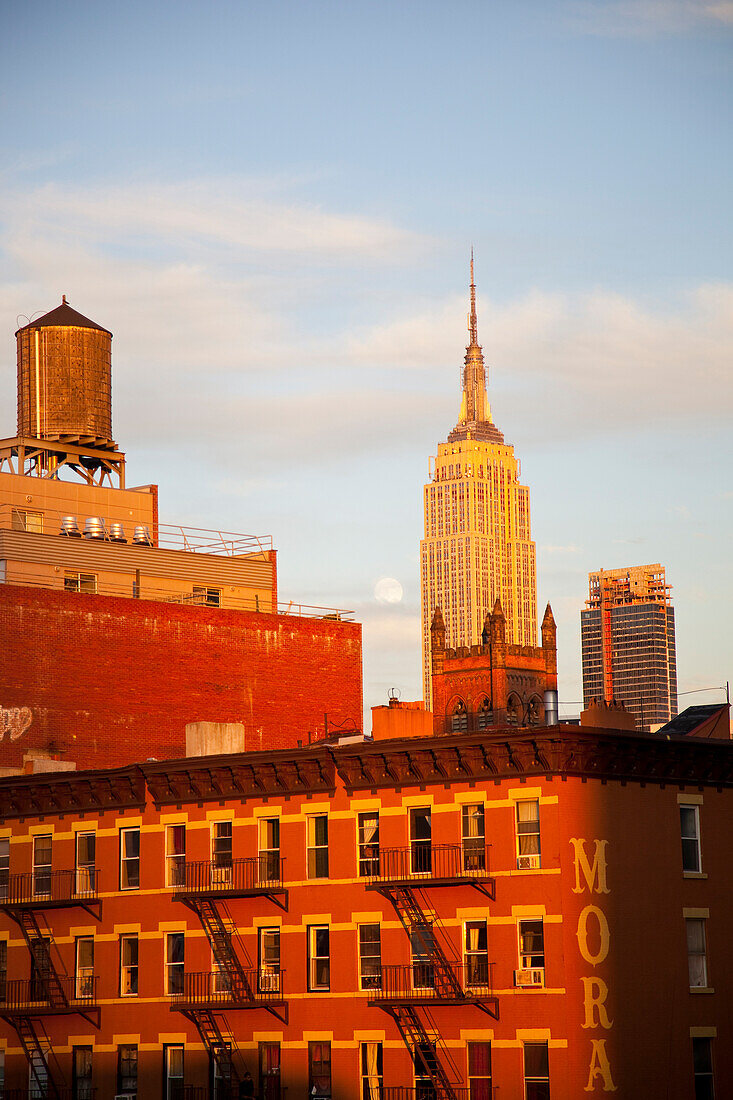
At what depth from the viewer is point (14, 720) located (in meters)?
68.8

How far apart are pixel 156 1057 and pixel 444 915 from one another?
10083 millimetres

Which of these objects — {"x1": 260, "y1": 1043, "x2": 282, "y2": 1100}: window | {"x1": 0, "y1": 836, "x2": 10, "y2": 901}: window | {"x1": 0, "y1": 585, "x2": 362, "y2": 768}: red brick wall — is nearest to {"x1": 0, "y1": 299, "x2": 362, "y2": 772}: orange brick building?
{"x1": 0, "y1": 585, "x2": 362, "y2": 768}: red brick wall

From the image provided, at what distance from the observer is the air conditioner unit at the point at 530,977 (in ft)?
144

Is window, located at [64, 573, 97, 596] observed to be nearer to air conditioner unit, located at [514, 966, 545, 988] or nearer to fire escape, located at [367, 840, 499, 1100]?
fire escape, located at [367, 840, 499, 1100]

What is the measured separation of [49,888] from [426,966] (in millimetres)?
13495

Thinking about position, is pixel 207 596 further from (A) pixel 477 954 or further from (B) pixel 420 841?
(A) pixel 477 954

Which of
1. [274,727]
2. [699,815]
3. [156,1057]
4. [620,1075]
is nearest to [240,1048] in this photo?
[156,1057]

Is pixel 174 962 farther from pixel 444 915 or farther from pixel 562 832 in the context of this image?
pixel 562 832

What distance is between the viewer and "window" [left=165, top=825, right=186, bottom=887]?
168 feet

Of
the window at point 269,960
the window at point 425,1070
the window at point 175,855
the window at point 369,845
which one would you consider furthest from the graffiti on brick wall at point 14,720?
the window at point 425,1070

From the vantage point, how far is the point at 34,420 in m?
86.2

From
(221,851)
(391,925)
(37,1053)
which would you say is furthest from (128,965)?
(391,925)

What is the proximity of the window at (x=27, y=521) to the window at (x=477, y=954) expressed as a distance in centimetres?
Answer: 3932

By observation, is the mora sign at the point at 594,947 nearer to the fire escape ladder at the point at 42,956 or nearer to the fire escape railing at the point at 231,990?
the fire escape railing at the point at 231,990
